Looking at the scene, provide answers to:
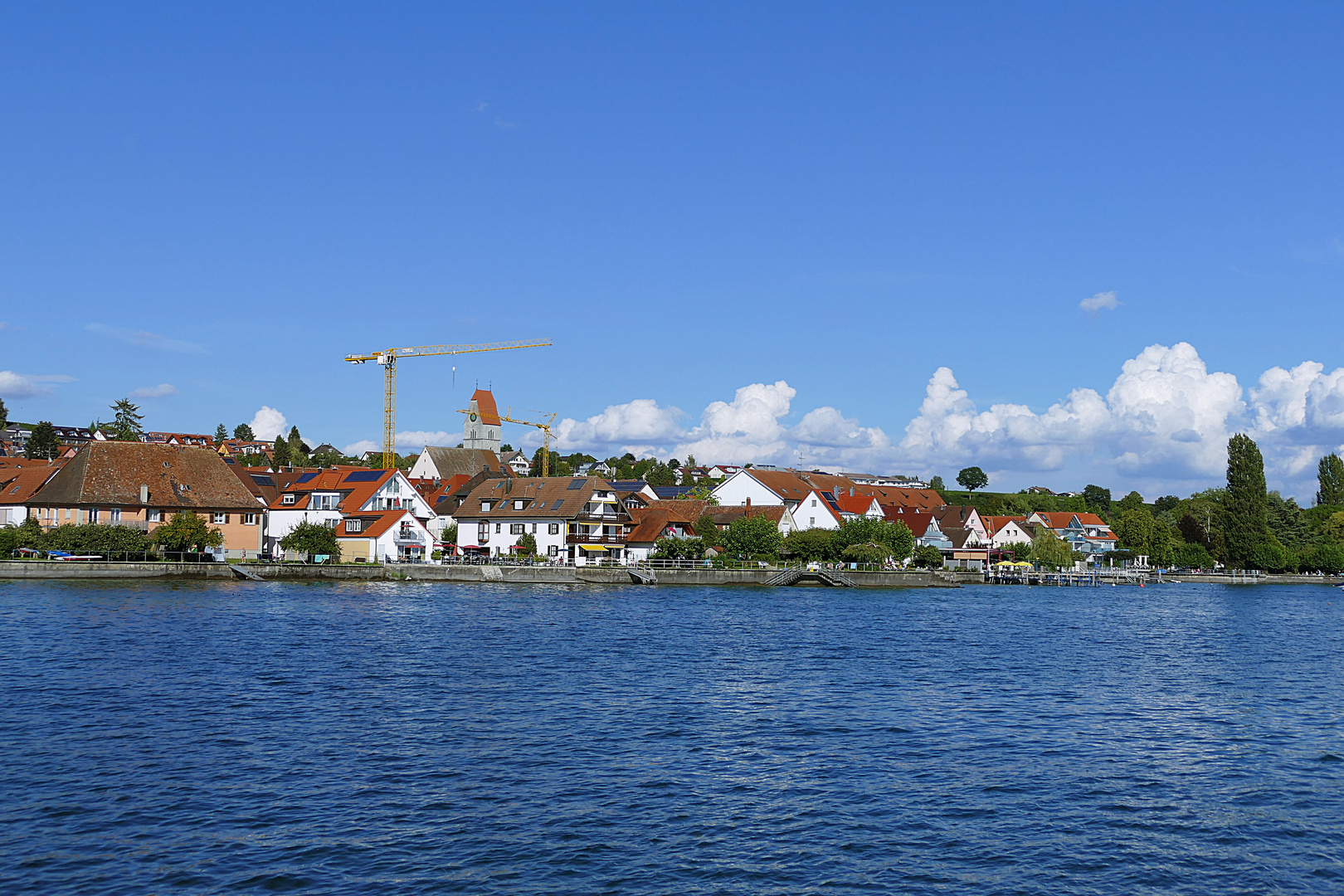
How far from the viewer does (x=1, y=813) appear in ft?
63.4

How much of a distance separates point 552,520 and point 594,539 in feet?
14.5

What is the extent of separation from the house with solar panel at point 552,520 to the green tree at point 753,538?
476 inches

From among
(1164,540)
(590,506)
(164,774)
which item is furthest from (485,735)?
(1164,540)

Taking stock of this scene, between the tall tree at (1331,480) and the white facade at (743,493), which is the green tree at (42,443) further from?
the tall tree at (1331,480)

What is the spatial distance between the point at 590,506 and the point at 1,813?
275 feet

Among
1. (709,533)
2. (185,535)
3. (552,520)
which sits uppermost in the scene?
(552,520)

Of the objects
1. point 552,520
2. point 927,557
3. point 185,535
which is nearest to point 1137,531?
point 927,557

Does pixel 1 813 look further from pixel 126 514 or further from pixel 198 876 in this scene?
pixel 126 514

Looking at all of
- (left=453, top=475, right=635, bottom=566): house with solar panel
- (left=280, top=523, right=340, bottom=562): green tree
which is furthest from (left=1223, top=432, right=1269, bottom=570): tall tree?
(left=280, top=523, right=340, bottom=562): green tree

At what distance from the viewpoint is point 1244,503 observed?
13038 centimetres

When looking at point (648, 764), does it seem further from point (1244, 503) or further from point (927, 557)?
point (1244, 503)

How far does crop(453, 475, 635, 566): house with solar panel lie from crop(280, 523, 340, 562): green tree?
16512mm

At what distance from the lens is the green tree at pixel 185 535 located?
264 ft

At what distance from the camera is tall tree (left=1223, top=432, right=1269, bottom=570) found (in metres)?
129
